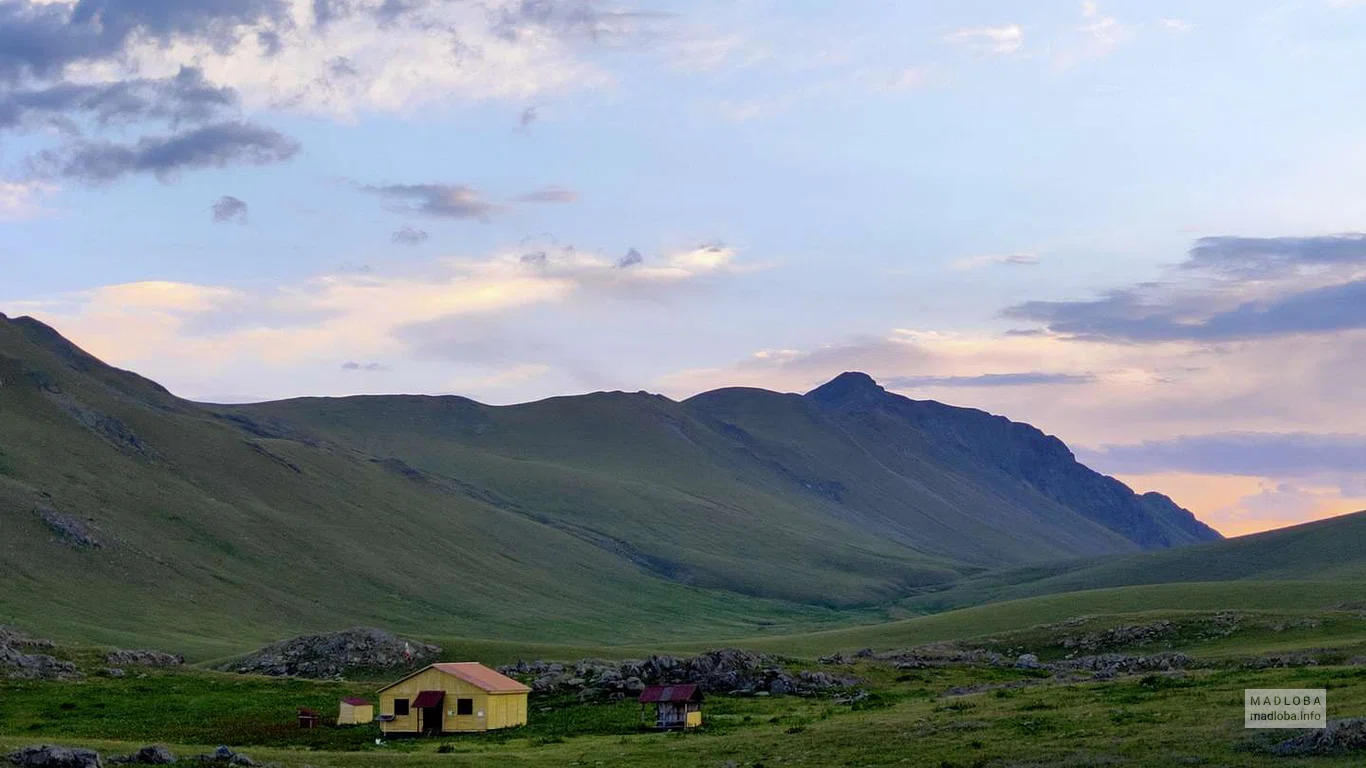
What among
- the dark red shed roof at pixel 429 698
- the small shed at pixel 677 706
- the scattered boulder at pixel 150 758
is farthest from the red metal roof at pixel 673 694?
the scattered boulder at pixel 150 758

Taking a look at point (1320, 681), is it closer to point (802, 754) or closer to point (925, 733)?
point (925, 733)

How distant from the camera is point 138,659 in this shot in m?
102

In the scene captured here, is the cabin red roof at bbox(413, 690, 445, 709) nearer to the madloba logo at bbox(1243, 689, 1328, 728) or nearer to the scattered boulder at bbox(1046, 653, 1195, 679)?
the madloba logo at bbox(1243, 689, 1328, 728)

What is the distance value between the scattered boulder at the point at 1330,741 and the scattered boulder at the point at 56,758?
36.1 meters

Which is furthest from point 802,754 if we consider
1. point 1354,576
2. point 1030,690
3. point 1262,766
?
point 1354,576

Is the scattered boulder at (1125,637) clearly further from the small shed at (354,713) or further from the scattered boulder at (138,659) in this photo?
the scattered boulder at (138,659)

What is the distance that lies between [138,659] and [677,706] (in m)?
55.8

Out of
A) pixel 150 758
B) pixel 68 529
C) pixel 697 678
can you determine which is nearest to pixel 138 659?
pixel 697 678

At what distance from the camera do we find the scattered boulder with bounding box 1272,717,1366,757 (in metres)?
40.1

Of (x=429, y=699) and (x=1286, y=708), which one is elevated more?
(x=1286, y=708)

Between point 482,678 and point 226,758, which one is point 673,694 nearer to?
point 482,678

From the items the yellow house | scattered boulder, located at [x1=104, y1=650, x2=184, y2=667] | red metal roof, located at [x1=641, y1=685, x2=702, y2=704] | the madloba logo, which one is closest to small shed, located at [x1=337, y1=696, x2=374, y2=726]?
the yellow house

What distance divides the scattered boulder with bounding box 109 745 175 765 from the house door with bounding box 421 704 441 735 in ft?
82.3

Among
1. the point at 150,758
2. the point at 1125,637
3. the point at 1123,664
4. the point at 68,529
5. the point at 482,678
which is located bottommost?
the point at 1123,664
